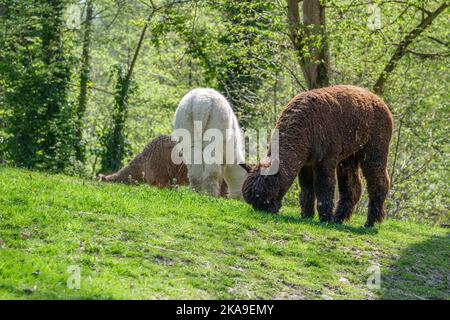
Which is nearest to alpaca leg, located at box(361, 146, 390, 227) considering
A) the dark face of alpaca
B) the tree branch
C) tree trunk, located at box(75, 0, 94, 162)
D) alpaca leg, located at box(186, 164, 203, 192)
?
the dark face of alpaca

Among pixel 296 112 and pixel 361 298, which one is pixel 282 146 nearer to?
pixel 296 112

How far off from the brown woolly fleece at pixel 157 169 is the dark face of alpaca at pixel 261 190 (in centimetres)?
514

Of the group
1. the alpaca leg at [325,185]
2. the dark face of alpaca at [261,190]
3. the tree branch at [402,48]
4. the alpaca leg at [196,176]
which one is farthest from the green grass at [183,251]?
the tree branch at [402,48]

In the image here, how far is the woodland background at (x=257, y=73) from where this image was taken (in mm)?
15523

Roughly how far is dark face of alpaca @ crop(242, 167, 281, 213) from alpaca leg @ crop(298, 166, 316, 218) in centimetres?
104

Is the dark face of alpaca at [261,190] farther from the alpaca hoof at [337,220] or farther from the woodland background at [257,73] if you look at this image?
the woodland background at [257,73]

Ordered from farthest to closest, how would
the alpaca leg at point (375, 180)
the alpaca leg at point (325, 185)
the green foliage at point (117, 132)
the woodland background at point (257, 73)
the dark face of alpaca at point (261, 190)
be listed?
the green foliage at point (117, 132) < the woodland background at point (257, 73) < the alpaca leg at point (375, 180) < the alpaca leg at point (325, 185) < the dark face of alpaca at point (261, 190)

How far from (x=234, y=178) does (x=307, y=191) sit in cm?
269

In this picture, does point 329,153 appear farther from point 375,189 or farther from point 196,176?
point 196,176

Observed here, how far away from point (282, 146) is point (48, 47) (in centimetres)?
948

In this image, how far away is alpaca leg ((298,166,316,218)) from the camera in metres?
10.8

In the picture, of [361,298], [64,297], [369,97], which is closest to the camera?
[64,297]
